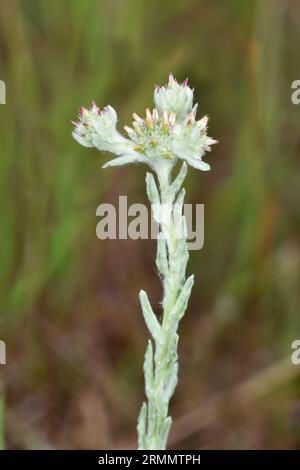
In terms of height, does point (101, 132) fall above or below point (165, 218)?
above

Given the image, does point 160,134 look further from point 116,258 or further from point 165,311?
point 116,258

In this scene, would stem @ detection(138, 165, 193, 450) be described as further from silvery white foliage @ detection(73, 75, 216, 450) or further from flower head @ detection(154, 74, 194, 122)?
flower head @ detection(154, 74, 194, 122)

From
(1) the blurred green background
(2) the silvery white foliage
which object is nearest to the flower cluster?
(2) the silvery white foliage

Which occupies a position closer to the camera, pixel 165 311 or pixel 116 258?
pixel 165 311

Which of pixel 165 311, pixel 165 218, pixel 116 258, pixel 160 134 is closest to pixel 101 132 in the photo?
pixel 160 134

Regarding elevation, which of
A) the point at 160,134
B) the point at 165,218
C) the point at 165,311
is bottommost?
the point at 165,311

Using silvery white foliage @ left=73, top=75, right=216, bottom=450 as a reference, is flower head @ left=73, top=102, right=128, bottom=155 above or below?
above
